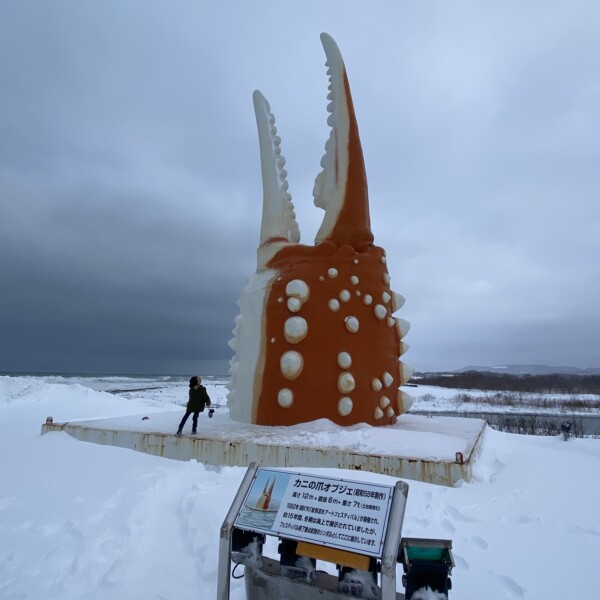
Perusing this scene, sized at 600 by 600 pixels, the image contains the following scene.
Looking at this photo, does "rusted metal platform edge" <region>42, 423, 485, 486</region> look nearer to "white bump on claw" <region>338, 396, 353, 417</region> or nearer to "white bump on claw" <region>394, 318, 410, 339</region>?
"white bump on claw" <region>338, 396, 353, 417</region>

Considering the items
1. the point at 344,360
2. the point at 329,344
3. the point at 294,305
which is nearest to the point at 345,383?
the point at 344,360

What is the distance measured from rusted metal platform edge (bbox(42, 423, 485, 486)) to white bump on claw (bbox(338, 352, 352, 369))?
1.84 m

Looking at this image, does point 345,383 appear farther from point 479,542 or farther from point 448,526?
point 479,542

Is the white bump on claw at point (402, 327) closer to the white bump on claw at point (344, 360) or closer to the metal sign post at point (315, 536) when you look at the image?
the white bump on claw at point (344, 360)

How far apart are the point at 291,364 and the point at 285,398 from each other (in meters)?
0.61

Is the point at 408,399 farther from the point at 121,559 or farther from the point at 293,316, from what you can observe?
the point at 121,559

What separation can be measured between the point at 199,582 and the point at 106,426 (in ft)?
A: 20.1

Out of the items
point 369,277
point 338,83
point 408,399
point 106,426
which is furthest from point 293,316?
point 338,83

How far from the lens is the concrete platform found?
18.7ft

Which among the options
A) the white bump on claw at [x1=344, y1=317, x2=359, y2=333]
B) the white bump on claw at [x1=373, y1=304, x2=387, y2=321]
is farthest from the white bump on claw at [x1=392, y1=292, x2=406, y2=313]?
the white bump on claw at [x1=344, y1=317, x2=359, y2=333]

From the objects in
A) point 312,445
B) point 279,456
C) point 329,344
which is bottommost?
point 279,456

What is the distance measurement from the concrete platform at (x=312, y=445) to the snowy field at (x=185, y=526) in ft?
0.89

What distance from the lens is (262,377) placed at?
8.20 m

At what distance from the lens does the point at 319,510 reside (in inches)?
95.5
